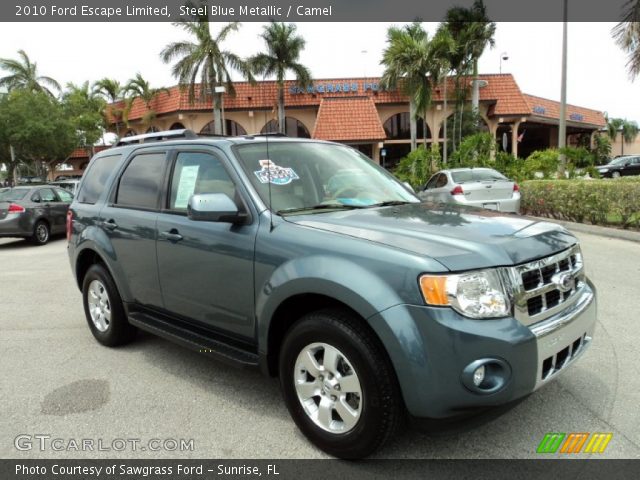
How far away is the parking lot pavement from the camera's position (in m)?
3.01

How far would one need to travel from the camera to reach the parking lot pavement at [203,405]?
301 cm

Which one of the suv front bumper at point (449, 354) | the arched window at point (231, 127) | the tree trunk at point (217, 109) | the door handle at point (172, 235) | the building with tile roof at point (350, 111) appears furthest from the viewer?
the arched window at point (231, 127)

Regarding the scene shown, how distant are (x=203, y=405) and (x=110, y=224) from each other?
1.89 meters

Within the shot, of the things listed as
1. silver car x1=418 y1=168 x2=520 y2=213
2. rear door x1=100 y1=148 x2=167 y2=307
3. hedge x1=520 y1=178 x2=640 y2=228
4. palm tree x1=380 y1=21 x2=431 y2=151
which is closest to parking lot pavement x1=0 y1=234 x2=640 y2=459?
rear door x1=100 y1=148 x2=167 y2=307

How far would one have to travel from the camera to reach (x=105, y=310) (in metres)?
4.77

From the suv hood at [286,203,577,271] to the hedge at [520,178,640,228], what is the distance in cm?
844

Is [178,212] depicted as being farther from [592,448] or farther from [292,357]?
[592,448]

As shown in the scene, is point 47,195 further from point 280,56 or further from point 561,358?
point 280,56

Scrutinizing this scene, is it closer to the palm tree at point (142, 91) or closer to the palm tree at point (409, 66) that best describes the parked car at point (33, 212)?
the palm tree at point (409, 66)

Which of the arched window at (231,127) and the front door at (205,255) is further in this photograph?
the arched window at (231,127)

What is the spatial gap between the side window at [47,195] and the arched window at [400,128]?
Result: 2691cm

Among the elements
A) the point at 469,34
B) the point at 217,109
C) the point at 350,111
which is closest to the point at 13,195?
the point at 217,109

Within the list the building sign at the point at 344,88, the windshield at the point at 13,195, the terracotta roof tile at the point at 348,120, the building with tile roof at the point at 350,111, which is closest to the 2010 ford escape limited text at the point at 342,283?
the windshield at the point at 13,195

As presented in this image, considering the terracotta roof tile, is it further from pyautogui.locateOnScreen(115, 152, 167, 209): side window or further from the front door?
the front door
